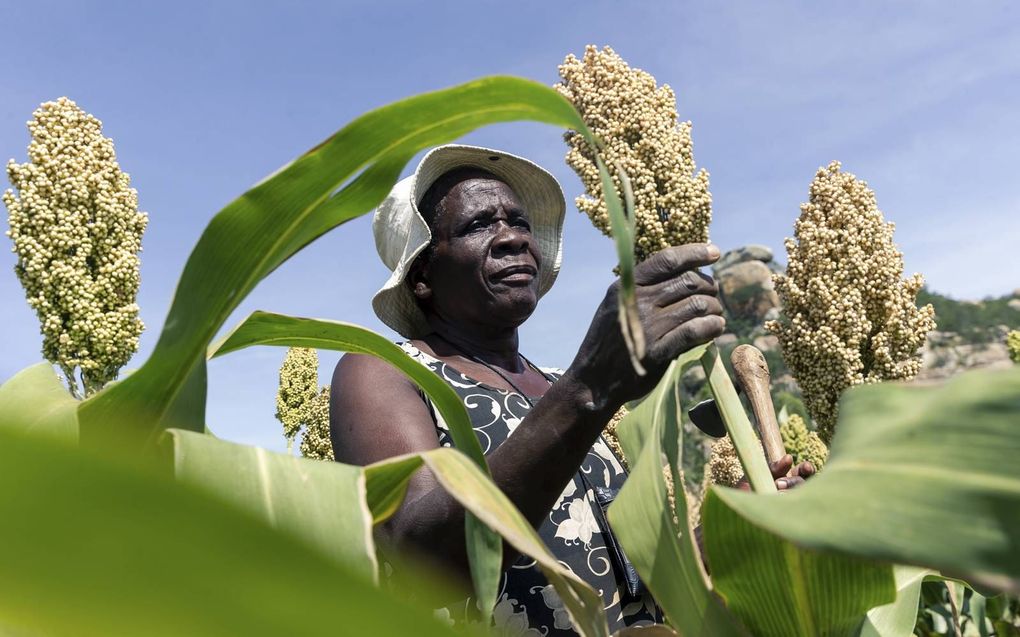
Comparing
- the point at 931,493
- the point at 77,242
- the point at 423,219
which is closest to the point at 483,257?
the point at 423,219

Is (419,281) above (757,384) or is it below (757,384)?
above

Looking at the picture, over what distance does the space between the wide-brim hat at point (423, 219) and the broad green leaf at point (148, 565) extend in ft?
5.70

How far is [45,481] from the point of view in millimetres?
158

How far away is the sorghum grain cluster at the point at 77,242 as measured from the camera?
25.2ft

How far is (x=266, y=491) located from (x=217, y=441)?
5 cm

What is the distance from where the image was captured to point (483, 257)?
1.87 m

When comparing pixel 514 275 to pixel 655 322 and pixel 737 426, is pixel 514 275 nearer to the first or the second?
pixel 655 322

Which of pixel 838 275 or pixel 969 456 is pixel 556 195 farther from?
pixel 969 456

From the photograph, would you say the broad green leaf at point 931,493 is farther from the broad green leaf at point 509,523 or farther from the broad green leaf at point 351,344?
the broad green leaf at point 351,344

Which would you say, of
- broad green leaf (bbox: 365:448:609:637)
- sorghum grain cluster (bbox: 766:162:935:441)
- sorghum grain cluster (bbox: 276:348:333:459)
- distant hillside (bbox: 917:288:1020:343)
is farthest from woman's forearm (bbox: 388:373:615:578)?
distant hillside (bbox: 917:288:1020:343)

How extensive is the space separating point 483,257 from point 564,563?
731 mm

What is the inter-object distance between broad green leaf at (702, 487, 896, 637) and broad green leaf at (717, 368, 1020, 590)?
0.17m

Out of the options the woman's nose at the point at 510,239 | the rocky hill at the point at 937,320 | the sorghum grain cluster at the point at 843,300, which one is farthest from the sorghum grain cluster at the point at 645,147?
the rocky hill at the point at 937,320

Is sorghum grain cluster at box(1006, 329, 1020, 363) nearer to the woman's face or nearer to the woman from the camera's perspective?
the woman
